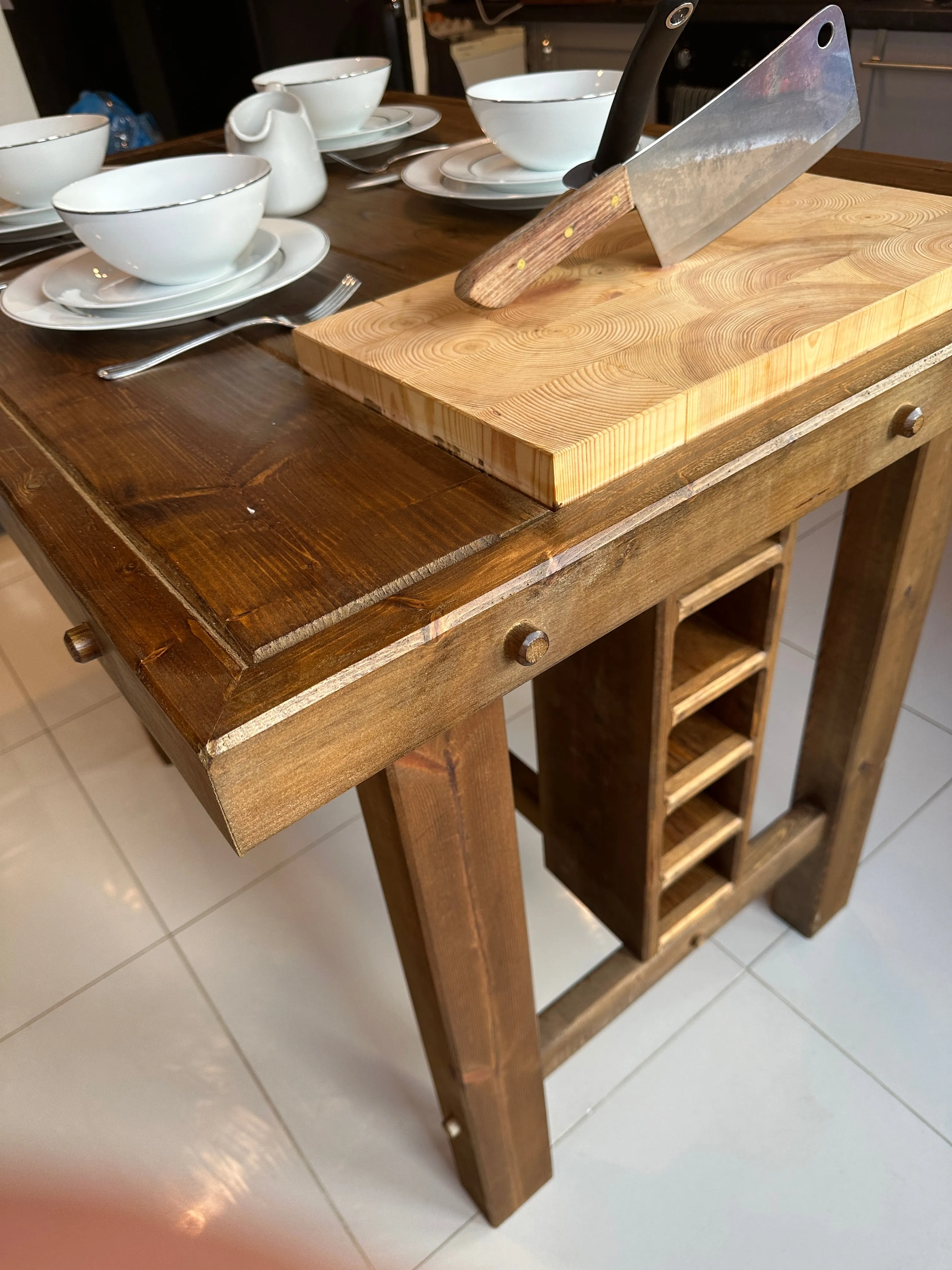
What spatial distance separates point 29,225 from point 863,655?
0.96 meters

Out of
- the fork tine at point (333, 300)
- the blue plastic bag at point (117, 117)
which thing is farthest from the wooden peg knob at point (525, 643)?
the blue plastic bag at point (117, 117)

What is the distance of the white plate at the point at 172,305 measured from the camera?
2.19ft

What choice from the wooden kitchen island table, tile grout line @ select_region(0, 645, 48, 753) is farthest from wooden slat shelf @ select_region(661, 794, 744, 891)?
tile grout line @ select_region(0, 645, 48, 753)

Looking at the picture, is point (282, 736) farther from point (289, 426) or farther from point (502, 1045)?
point (502, 1045)

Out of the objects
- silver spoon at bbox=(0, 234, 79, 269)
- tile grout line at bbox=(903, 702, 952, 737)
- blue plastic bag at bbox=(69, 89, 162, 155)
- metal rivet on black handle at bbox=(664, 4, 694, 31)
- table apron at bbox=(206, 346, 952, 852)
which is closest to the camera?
table apron at bbox=(206, 346, 952, 852)

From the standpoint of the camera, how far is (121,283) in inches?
28.2

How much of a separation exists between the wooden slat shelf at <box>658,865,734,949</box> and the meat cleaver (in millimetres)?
673

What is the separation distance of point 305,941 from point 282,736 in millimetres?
931

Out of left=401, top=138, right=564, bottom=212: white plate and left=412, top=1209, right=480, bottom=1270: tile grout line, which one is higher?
left=401, top=138, right=564, bottom=212: white plate

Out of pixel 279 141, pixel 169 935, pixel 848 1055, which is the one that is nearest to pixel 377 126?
pixel 279 141

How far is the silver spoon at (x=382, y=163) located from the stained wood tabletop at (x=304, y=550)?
1.70 ft

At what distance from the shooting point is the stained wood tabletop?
0.39 m

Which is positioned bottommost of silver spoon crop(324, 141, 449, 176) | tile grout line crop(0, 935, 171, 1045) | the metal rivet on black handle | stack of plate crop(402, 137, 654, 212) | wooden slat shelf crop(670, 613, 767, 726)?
tile grout line crop(0, 935, 171, 1045)

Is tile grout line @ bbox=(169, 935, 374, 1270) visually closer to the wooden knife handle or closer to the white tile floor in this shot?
the white tile floor
